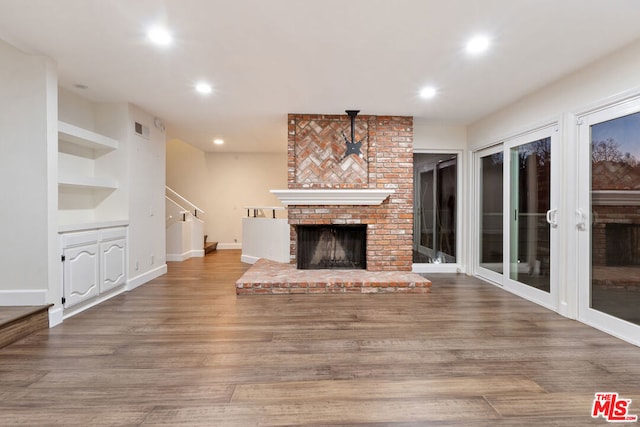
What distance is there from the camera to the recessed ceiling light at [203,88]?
11.2 ft

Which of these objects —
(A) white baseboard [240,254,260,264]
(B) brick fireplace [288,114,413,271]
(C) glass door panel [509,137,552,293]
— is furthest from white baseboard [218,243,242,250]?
(C) glass door panel [509,137,552,293]

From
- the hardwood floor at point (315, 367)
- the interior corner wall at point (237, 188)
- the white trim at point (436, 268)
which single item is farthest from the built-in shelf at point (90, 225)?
the white trim at point (436, 268)

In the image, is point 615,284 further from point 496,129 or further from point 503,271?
point 496,129

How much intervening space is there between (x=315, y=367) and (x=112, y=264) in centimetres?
306

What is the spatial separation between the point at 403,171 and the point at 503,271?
195 cm

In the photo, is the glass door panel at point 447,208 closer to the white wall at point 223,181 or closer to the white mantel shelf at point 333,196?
the white mantel shelf at point 333,196

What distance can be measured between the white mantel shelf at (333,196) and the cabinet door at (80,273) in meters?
2.21

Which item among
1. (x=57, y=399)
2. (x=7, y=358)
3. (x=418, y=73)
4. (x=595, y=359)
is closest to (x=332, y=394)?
(x=57, y=399)

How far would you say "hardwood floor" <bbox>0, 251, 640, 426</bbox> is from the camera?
1657mm

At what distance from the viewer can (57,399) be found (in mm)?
1772

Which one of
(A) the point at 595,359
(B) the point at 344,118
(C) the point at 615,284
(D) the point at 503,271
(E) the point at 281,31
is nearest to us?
(A) the point at 595,359

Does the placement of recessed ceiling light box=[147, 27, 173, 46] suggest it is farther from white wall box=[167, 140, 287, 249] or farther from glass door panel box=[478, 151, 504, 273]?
white wall box=[167, 140, 287, 249]

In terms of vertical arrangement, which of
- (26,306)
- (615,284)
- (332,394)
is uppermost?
(615,284)

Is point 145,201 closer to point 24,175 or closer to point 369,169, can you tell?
point 24,175
